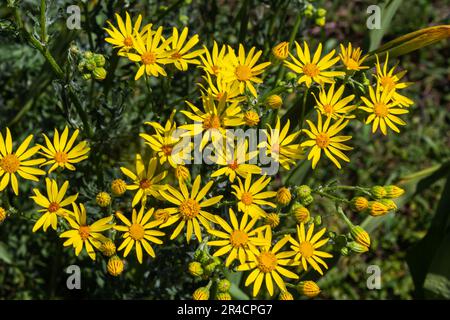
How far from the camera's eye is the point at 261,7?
330 centimetres

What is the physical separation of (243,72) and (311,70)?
0.26m

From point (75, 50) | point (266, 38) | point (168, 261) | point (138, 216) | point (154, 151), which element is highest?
point (266, 38)

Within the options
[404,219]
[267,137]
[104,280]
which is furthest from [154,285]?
[404,219]

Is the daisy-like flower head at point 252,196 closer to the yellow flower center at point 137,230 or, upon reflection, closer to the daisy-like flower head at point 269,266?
the daisy-like flower head at point 269,266

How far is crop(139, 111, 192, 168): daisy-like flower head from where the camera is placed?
2092 mm

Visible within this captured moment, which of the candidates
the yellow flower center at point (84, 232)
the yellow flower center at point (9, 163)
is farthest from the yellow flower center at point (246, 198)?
the yellow flower center at point (9, 163)

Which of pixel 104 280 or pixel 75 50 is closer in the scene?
pixel 75 50

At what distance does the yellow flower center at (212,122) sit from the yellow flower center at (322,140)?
0.39 m

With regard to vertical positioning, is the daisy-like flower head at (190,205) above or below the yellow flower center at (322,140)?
below

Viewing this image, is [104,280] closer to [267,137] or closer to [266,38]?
[267,137]

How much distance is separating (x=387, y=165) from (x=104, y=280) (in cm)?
237

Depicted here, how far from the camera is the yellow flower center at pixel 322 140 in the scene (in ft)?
7.23
